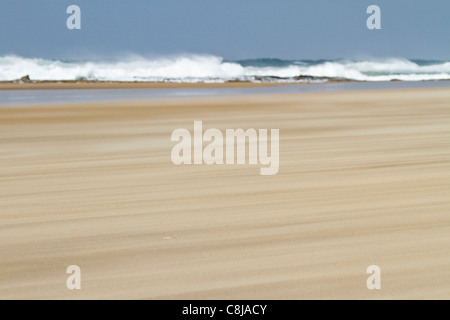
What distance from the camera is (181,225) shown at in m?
3.05

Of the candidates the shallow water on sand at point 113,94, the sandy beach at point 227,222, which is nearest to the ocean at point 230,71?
A: the shallow water on sand at point 113,94

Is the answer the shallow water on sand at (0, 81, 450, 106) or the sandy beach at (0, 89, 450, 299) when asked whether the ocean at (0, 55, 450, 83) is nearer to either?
the shallow water on sand at (0, 81, 450, 106)

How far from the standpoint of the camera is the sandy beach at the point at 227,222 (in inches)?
90.8

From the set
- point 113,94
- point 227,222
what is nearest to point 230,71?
point 113,94

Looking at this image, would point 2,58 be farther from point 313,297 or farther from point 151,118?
point 313,297

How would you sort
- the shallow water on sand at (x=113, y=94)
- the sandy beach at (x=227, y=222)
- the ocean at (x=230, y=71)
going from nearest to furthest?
the sandy beach at (x=227, y=222), the shallow water on sand at (x=113, y=94), the ocean at (x=230, y=71)

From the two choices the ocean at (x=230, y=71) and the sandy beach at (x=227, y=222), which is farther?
the ocean at (x=230, y=71)

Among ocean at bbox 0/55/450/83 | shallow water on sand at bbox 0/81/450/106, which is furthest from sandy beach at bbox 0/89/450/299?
ocean at bbox 0/55/450/83

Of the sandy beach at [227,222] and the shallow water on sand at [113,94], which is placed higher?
the shallow water on sand at [113,94]

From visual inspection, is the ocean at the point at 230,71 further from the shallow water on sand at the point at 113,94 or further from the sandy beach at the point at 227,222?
the sandy beach at the point at 227,222

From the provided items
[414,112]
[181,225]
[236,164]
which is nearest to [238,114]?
[414,112]

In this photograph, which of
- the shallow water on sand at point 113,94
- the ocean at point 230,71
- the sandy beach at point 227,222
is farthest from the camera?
the ocean at point 230,71

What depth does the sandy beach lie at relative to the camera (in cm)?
231
